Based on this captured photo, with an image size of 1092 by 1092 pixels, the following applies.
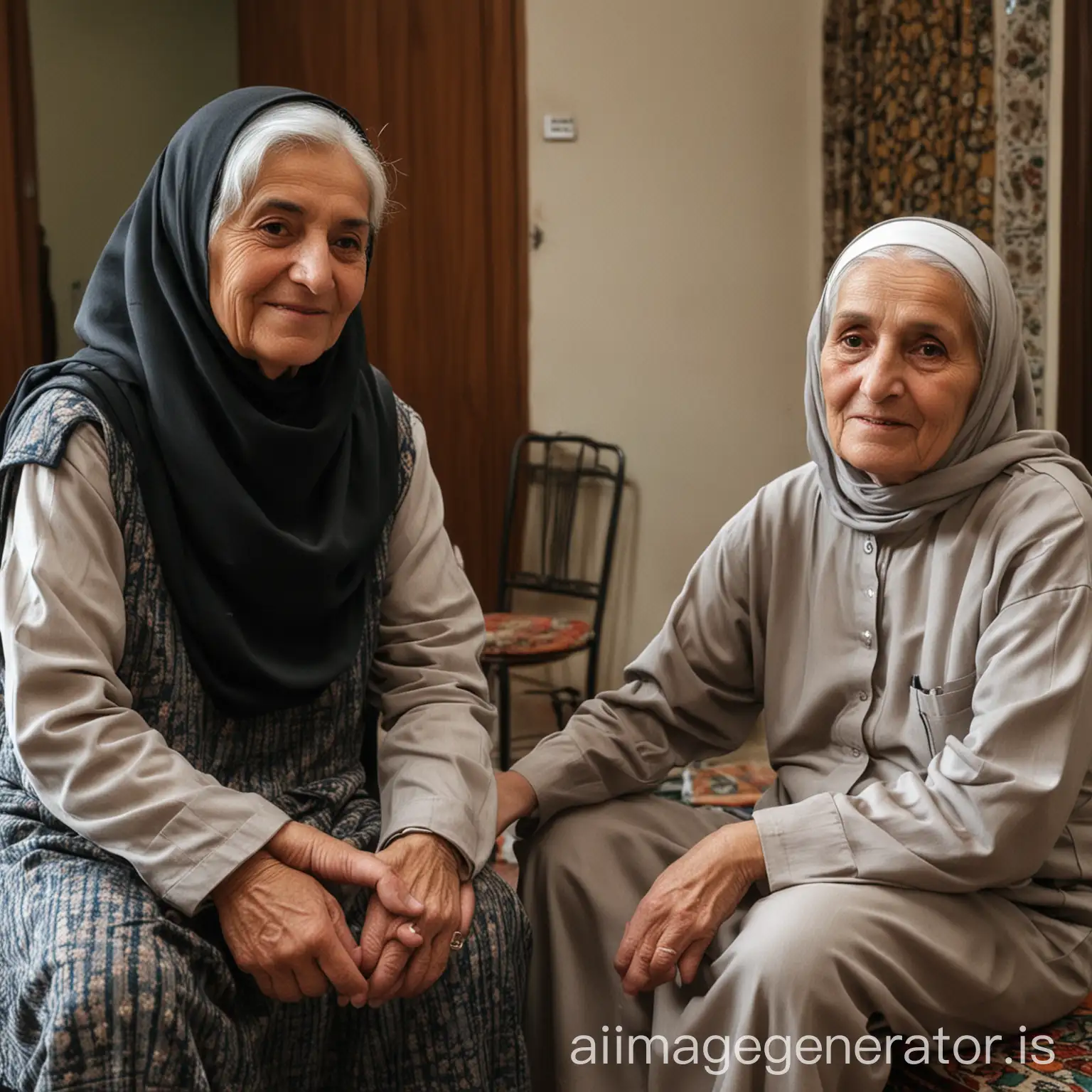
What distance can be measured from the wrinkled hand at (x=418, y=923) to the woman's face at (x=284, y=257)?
1.85 feet

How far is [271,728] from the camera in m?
1.48

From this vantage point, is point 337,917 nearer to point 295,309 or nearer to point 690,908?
point 690,908

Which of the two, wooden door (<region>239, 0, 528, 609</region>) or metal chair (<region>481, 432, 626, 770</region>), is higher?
wooden door (<region>239, 0, 528, 609</region>)

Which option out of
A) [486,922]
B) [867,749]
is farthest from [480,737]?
[867,749]

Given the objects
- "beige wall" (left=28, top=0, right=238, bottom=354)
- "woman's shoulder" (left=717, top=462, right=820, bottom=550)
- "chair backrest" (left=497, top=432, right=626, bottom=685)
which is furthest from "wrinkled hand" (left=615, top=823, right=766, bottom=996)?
"beige wall" (left=28, top=0, right=238, bottom=354)

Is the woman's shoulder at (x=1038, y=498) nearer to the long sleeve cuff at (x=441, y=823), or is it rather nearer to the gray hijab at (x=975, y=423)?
the gray hijab at (x=975, y=423)

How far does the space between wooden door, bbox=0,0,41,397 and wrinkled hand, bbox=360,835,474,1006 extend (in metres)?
2.54

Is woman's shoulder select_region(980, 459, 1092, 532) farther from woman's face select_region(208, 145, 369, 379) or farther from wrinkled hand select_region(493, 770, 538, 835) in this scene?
woman's face select_region(208, 145, 369, 379)

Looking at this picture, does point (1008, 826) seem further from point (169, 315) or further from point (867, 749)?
point (169, 315)

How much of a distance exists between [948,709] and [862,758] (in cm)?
14

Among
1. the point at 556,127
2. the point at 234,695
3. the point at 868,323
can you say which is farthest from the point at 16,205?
the point at 868,323

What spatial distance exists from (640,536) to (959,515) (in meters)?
2.76

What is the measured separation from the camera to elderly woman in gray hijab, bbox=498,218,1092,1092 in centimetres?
127

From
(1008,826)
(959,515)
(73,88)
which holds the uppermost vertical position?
(73,88)
